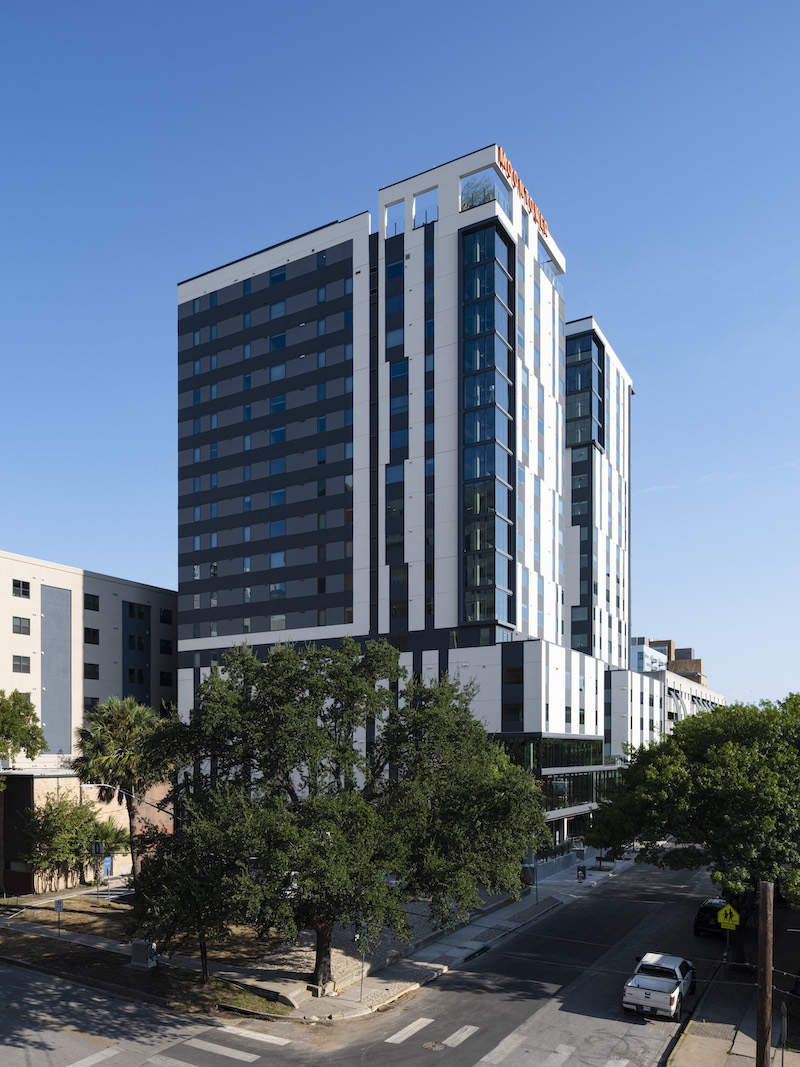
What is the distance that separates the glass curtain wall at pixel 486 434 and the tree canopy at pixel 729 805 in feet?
88.8

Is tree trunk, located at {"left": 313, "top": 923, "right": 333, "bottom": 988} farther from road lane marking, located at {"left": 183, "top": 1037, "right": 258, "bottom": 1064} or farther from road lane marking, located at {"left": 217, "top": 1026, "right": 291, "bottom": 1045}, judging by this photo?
road lane marking, located at {"left": 183, "top": 1037, "right": 258, "bottom": 1064}

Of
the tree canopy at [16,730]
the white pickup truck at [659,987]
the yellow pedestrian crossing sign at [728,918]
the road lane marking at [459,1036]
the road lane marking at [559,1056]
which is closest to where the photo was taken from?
the road lane marking at [559,1056]

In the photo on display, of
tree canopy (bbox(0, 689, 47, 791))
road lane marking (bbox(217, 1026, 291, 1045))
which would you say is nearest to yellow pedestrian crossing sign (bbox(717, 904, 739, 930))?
road lane marking (bbox(217, 1026, 291, 1045))

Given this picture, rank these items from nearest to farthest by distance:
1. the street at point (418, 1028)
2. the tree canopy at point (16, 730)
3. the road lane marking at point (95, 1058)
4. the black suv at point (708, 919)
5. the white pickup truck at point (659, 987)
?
the road lane marking at point (95, 1058), the street at point (418, 1028), the white pickup truck at point (659, 987), the black suv at point (708, 919), the tree canopy at point (16, 730)

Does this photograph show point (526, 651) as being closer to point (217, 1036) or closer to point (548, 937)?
point (548, 937)

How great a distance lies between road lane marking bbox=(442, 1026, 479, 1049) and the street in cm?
7

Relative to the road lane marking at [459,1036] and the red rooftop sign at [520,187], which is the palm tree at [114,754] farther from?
the red rooftop sign at [520,187]

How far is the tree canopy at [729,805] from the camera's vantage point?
1259 inches

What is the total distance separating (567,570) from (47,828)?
62.2m

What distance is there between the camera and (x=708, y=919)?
41875 millimetres

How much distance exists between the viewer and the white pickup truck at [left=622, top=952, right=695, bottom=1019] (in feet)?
98.4

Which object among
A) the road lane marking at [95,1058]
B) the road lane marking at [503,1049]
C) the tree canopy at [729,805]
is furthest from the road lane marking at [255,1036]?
the tree canopy at [729,805]

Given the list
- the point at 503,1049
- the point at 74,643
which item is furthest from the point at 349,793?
the point at 74,643

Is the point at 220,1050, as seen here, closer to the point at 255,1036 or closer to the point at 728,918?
the point at 255,1036
